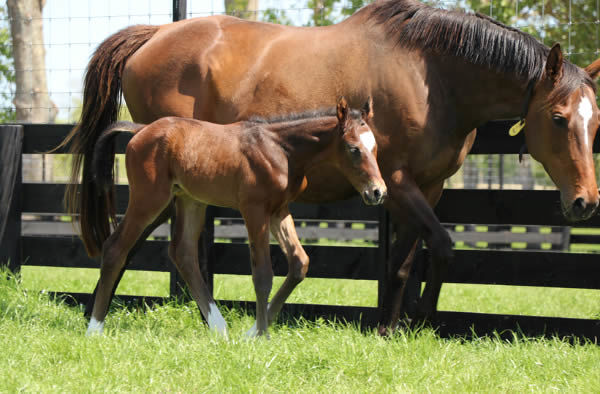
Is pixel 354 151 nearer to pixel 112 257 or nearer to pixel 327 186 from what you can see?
pixel 327 186

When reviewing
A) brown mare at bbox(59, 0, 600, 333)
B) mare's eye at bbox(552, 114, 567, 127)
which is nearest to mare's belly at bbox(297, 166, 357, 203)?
brown mare at bbox(59, 0, 600, 333)

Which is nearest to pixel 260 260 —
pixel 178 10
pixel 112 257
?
pixel 112 257

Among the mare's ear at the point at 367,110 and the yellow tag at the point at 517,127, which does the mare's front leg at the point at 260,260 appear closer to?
the mare's ear at the point at 367,110

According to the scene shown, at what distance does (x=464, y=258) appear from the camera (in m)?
5.12

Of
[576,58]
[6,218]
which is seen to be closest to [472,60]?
Answer: [6,218]

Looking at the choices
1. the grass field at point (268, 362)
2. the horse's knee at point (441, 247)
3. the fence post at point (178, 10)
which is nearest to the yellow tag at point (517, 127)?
the horse's knee at point (441, 247)

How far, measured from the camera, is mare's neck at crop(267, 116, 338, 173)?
4117 mm

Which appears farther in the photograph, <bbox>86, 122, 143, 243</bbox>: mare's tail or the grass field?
<bbox>86, 122, 143, 243</bbox>: mare's tail

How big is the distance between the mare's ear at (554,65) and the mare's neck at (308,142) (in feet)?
4.27

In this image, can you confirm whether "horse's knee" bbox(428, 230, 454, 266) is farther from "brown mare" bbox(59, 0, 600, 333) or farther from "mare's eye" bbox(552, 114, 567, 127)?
"mare's eye" bbox(552, 114, 567, 127)

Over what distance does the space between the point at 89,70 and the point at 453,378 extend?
3.47 meters

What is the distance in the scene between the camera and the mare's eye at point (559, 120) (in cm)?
405

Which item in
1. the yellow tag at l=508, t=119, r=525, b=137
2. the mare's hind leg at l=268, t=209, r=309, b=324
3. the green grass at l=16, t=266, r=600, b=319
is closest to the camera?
the mare's hind leg at l=268, t=209, r=309, b=324

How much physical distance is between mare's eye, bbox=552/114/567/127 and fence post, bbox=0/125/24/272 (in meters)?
4.16
